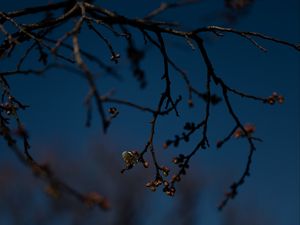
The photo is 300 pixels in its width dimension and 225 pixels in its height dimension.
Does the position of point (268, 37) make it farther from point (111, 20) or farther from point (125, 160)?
point (125, 160)

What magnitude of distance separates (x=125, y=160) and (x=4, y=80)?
954 mm

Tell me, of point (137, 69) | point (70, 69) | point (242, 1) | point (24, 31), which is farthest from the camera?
point (24, 31)

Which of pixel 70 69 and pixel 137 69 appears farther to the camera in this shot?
pixel 137 69

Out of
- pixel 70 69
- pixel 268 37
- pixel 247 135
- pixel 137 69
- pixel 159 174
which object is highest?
pixel 268 37

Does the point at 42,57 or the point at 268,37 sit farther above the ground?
the point at 268,37

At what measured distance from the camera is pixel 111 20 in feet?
8.79

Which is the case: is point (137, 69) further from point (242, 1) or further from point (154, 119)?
point (154, 119)

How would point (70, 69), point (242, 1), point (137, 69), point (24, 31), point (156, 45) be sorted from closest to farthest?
point (70, 69) < point (137, 69) < point (242, 1) < point (24, 31) < point (156, 45)

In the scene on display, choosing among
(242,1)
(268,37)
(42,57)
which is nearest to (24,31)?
(42,57)

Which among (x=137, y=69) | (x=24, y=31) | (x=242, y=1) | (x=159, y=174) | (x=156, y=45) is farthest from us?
(x=159, y=174)

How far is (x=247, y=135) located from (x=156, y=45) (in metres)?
0.79

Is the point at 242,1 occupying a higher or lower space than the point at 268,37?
lower

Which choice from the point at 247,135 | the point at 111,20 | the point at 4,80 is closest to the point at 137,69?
the point at 111,20

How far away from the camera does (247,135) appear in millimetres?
3031
